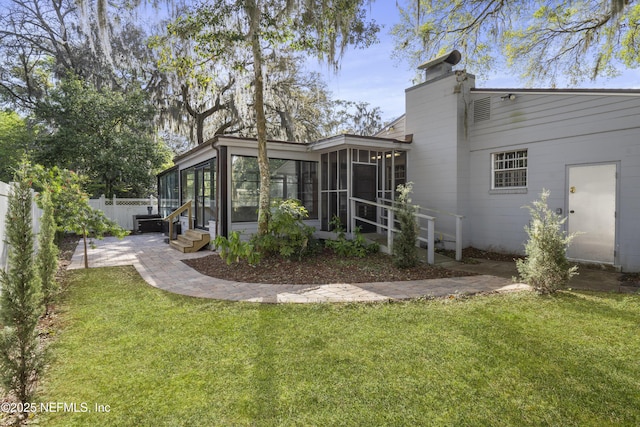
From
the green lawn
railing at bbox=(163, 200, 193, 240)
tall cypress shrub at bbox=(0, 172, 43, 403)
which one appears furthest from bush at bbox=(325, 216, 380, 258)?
tall cypress shrub at bbox=(0, 172, 43, 403)

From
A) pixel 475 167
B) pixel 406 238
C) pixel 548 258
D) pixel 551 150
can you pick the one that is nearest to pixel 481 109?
pixel 475 167

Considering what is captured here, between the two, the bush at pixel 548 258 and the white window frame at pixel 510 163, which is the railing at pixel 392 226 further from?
the white window frame at pixel 510 163

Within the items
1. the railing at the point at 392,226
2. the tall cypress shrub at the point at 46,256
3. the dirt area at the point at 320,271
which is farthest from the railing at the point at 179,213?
the tall cypress shrub at the point at 46,256

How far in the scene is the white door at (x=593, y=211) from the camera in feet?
19.9

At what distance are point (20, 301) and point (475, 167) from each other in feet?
28.4

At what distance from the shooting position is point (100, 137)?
13.1 metres

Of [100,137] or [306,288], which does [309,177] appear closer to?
[306,288]

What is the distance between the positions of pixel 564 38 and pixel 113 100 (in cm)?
1557

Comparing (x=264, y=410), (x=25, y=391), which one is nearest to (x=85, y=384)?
(x=25, y=391)

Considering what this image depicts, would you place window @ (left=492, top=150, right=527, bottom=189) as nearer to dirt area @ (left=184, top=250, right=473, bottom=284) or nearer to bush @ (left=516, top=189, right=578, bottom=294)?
dirt area @ (left=184, top=250, right=473, bottom=284)

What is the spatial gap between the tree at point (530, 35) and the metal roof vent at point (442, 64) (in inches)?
11.6

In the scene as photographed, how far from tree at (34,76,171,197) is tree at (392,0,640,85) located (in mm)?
10691

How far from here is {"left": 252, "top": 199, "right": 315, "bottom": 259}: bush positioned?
260 inches

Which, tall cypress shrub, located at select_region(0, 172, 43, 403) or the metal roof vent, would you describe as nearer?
tall cypress shrub, located at select_region(0, 172, 43, 403)
